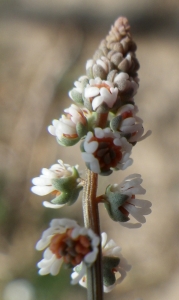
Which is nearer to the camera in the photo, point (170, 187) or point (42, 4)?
point (170, 187)

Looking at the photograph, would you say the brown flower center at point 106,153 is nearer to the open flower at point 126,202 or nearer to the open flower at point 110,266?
the open flower at point 126,202

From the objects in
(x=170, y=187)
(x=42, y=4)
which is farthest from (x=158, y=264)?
(x=42, y=4)

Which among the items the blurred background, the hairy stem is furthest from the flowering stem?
the blurred background

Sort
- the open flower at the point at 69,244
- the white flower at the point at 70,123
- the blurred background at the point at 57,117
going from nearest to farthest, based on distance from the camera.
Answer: the open flower at the point at 69,244
the white flower at the point at 70,123
the blurred background at the point at 57,117

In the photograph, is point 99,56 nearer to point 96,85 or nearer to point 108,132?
point 96,85

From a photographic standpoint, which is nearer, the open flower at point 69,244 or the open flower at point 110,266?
the open flower at point 69,244

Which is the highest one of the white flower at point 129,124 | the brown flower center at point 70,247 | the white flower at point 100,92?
the white flower at point 100,92

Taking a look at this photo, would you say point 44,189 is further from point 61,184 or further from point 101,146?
point 101,146

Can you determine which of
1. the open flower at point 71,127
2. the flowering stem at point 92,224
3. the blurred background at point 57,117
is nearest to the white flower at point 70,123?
the open flower at point 71,127
